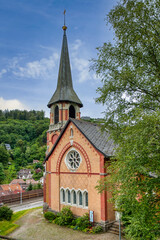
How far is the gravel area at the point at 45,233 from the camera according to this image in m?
13.7

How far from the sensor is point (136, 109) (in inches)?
270

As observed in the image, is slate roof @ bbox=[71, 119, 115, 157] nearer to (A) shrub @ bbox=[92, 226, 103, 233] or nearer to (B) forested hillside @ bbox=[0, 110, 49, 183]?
(A) shrub @ bbox=[92, 226, 103, 233]

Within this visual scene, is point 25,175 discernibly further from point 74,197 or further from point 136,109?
point 136,109

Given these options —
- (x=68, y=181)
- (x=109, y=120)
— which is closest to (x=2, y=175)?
(x=68, y=181)

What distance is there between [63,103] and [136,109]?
2183cm

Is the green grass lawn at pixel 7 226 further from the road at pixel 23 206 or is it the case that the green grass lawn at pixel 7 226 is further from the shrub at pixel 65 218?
the road at pixel 23 206

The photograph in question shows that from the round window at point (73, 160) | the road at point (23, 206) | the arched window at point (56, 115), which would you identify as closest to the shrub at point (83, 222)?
the round window at point (73, 160)

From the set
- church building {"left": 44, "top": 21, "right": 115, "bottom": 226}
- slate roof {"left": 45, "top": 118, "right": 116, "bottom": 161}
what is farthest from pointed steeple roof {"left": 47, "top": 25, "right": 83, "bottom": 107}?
slate roof {"left": 45, "top": 118, "right": 116, "bottom": 161}

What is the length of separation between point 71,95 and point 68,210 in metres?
17.1

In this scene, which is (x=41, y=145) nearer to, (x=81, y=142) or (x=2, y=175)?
(x=2, y=175)

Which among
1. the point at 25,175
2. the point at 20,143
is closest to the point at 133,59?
the point at 25,175

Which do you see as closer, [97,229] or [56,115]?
[97,229]

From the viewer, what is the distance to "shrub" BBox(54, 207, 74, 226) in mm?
16469

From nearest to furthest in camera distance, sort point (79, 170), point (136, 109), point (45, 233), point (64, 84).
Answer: point (136, 109)
point (45, 233)
point (79, 170)
point (64, 84)
